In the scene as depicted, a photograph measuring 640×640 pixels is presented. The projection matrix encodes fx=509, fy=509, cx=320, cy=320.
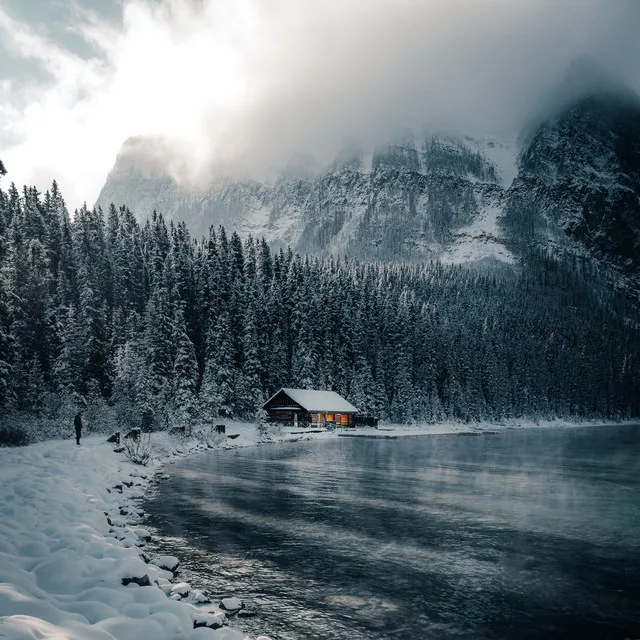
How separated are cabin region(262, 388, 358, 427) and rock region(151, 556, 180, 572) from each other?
60069mm

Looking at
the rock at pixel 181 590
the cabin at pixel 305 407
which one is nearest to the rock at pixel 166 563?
the rock at pixel 181 590

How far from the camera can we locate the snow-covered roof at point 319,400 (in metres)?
73.4

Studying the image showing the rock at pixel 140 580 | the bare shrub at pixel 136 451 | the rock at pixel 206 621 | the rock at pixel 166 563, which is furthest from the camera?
the bare shrub at pixel 136 451

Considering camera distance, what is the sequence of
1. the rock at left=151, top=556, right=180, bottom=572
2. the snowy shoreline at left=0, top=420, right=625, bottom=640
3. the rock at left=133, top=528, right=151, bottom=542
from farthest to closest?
1. the rock at left=133, top=528, right=151, bottom=542
2. the rock at left=151, top=556, right=180, bottom=572
3. the snowy shoreline at left=0, top=420, right=625, bottom=640

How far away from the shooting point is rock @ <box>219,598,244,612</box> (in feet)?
34.0

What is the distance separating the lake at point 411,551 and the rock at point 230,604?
48 cm

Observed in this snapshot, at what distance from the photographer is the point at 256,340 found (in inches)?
2940

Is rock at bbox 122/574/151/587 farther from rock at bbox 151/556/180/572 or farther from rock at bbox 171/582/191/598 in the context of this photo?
rock at bbox 151/556/180/572

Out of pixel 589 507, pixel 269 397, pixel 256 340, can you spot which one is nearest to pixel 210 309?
pixel 256 340

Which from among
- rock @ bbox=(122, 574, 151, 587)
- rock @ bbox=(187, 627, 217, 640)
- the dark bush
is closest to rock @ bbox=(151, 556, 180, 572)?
rock @ bbox=(122, 574, 151, 587)

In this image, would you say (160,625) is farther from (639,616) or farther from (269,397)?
(269,397)

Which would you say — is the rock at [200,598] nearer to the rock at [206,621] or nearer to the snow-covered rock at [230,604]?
the snow-covered rock at [230,604]

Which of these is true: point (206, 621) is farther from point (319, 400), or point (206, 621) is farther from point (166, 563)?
point (319, 400)

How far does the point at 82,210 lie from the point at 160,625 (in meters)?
94.2
